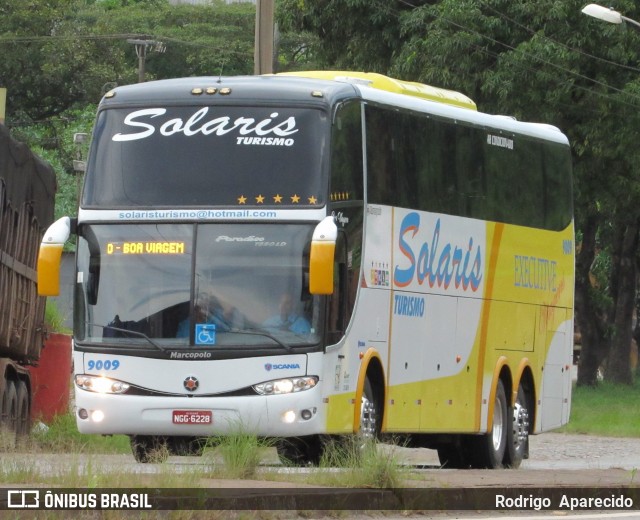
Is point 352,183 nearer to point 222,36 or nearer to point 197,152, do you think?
point 197,152

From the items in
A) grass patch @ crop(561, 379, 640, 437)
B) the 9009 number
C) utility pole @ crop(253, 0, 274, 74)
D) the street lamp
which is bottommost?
grass patch @ crop(561, 379, 640, 437)

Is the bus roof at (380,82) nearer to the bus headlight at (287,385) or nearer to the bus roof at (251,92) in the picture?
the bus roof at (251,92)

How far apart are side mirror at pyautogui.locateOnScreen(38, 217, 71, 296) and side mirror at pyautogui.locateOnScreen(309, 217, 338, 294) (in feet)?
7.98

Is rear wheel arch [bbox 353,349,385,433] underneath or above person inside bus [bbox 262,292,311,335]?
underneath

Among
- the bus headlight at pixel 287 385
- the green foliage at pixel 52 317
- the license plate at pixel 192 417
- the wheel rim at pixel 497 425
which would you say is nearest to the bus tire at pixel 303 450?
the bus headlight at pixel 287 385

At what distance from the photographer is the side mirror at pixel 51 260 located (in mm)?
15523

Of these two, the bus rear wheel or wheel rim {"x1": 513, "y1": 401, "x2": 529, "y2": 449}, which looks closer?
the bus rear wheel

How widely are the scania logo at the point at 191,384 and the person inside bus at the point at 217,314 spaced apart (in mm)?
479

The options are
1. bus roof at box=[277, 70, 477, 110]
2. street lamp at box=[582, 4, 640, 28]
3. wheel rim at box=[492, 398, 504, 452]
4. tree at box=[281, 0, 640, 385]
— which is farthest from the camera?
tree at box=[281, 0, 640, 385]

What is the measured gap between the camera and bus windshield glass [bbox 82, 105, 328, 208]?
15906 millimetres

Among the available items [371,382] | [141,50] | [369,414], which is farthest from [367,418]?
[141,50]

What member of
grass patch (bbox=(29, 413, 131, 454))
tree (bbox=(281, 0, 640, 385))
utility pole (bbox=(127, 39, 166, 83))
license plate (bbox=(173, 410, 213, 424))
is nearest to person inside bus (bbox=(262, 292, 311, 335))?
license plate (bbox=(173, 410, 213, 424))

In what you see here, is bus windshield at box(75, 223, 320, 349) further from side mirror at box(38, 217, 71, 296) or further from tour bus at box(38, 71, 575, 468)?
side mirror at box(38, 217, 71, 296)

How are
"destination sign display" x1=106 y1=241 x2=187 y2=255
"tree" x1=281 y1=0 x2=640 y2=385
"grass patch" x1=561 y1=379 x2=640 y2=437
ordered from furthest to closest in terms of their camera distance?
1. "tree" x1=281 y1=0 x2=640 y2=385
2. "grass patch" x1=561 y1=379 x2=640 y2=437
3. "destination sign display" x1=106 y1=241 x2=187 y2=255
